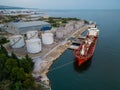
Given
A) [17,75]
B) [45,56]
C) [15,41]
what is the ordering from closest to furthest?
[17,75] < [45,56] < [15,41]

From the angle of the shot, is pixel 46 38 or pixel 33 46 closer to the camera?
pixel 33 46

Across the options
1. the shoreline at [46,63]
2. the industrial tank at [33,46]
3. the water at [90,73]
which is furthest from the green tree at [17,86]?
the industrial tank at [33,46]

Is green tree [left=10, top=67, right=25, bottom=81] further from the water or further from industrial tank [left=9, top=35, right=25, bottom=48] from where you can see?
industrial tank [left=9, top=35, right=25, bottom=48]

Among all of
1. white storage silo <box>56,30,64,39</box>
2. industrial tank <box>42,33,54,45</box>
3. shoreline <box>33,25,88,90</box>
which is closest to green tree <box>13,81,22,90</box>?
shoreline <box>33,25,88,90</box>

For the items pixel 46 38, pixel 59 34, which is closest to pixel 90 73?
pixel 46 38

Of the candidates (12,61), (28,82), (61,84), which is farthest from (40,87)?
(12,61)

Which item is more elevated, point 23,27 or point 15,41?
point 23,27

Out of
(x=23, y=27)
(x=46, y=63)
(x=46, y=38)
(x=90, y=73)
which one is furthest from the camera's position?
(x=23, y=27)

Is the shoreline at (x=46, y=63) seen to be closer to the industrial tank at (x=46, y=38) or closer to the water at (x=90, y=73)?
the water at (x=90, y=73)

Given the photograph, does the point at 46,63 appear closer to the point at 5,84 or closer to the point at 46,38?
the point at 46,38
